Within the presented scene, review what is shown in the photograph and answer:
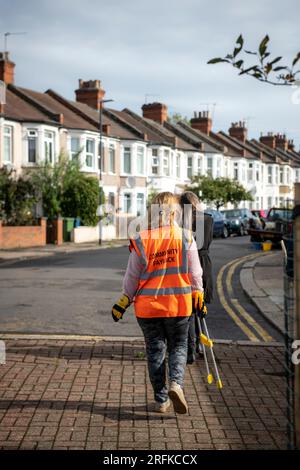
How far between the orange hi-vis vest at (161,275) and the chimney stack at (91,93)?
42.7 meters

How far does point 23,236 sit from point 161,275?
24765 mm

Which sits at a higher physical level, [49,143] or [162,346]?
[49,143]

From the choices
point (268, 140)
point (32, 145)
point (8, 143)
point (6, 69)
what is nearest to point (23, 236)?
point (8, 143)

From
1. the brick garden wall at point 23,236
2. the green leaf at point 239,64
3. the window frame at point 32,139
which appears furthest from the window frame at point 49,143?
the green leaf at point 239,64

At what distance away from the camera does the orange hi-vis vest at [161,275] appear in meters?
5.48

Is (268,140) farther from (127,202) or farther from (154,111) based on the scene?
(127,202)

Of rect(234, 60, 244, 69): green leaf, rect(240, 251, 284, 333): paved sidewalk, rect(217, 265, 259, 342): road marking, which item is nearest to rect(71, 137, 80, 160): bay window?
rect(240, 251, 284, 333): paved sidewalk

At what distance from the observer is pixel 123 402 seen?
584cm

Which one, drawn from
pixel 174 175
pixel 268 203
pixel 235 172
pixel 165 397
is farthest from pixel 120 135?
pixel 165 397

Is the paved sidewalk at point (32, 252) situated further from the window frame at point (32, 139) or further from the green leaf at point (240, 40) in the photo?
the green leaf at point (240, 40)

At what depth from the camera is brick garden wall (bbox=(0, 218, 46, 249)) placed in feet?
93.6

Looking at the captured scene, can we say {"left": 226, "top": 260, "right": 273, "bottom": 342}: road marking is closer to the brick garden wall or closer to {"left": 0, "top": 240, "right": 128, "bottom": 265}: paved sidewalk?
{"left": 0, "top": 240, "right": 128, "bottom": 265}: paved sidewalk

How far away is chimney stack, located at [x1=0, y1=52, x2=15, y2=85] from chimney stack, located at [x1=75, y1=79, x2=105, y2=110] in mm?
8154
